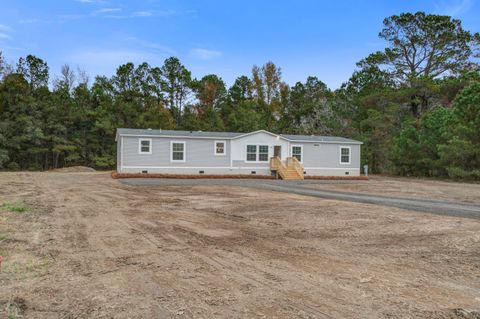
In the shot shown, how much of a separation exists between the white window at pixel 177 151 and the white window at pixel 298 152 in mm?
7910

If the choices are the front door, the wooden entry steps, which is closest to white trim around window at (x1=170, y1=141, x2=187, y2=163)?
the wooden entry steps

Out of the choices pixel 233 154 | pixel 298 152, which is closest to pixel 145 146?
pixel 233 154

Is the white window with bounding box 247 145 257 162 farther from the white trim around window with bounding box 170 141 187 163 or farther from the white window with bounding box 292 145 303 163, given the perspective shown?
the white trim around window with bounding box 170 141 187 163

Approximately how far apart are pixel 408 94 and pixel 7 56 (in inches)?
1437

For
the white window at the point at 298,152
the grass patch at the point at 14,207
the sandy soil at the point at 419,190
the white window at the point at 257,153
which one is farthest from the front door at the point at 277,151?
the grass patch at the point at 14,207

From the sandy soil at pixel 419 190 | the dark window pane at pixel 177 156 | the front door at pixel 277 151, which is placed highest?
the front door at pixel 277 151

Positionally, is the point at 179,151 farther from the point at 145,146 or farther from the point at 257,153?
the point at 257,153

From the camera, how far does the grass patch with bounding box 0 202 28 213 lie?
9281 mm

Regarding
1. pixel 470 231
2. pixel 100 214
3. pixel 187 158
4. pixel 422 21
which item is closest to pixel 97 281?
pixel 100 214

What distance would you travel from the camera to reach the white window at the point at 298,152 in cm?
2700

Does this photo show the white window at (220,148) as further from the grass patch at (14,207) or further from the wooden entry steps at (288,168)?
the grass patch at (14,207)

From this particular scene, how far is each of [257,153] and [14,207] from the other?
18.0m

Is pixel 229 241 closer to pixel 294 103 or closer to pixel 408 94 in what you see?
pixel 408 94

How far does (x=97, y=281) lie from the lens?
163 inches
